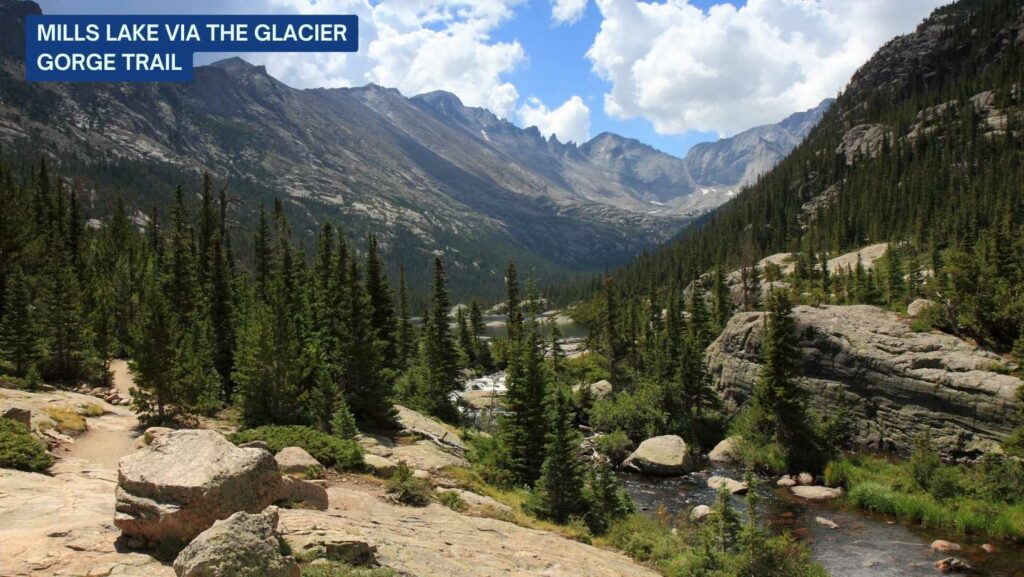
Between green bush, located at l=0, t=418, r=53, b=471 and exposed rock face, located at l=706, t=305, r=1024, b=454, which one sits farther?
exposed rock face, located at l=706, t=305, r=1024, b=454

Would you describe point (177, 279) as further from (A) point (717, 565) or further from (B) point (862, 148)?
(B) point (862, 148)

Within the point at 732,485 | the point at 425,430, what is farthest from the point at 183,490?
the point at 732,485

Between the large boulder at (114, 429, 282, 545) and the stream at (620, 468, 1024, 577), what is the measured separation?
2421 centimetres

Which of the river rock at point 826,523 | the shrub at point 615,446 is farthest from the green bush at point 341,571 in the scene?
the shrub at point 615,446

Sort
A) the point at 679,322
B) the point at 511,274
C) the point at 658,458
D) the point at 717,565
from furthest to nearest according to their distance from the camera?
the point at 679,322, the point at 511,274, the point at 658,458, the point at 717,565

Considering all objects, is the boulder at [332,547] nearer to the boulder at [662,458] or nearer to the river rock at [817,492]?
the river rock at [817,492]

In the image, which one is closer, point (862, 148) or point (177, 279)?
point (177, 279)

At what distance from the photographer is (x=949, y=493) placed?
30.9 metres

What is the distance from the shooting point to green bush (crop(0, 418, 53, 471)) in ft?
51.7

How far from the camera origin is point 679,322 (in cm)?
7650

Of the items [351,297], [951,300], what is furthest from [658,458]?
[951,300]

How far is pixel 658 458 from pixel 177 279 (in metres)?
44.9

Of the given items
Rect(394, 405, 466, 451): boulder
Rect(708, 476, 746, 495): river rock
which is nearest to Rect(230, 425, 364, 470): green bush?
Rect(394, 405, 466, 451): boulder

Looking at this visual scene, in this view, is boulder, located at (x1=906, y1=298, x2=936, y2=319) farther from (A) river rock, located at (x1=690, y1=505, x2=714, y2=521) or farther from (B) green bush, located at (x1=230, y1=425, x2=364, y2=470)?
(B) green bush, located at (x1=230, y1=425, x2=364, y2=470)
